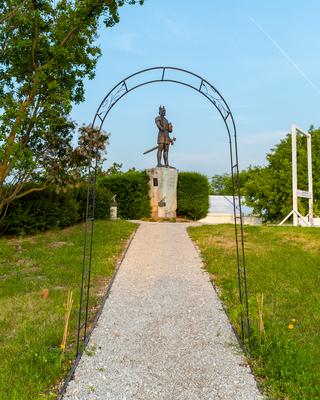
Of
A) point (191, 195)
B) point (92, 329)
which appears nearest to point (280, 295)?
point (92, 329)

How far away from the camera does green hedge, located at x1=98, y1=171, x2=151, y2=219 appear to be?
18.0m

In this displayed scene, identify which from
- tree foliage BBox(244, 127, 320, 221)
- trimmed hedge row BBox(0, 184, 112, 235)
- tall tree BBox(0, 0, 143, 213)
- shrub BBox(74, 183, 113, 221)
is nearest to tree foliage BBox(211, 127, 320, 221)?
tree foliage BBox(244, 127, 320, 221)

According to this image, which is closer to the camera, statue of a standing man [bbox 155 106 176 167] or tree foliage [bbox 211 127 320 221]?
A: statue of a standing man [bbox 155 106 176 167]

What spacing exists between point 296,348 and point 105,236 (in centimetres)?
813

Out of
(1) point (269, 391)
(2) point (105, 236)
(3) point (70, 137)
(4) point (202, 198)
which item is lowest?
(1) point (269, 391)

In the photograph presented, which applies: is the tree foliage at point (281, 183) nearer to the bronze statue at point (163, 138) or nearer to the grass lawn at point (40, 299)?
the bronze statue at point (163, 138)

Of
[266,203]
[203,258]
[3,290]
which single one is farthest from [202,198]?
[3,290]

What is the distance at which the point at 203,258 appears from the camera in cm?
922

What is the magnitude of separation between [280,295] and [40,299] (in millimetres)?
3788

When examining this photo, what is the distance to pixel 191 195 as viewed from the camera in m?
19.5

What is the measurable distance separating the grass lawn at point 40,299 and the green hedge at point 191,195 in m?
7.29

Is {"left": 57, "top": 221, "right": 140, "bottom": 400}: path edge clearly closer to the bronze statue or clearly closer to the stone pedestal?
the stone pedestal

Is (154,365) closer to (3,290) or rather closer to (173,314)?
(173,314)

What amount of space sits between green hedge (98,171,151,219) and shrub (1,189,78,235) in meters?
4.61
